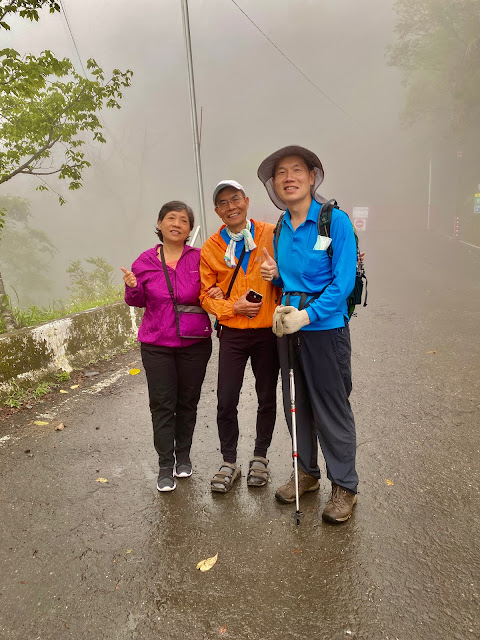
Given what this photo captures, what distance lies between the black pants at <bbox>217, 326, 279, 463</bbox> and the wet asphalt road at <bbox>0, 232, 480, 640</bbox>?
15.1 inches

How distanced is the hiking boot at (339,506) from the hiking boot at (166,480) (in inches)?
42.0

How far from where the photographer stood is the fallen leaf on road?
2.53 m

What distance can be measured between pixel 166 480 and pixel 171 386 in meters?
0.65

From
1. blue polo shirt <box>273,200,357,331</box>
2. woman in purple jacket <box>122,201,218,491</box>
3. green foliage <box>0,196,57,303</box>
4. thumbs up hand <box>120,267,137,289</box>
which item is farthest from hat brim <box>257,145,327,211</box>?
green foliage <box>0,196,57,303</box>

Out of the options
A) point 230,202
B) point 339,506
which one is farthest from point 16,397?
point 339,506

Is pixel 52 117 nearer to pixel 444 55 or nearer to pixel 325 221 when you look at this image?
pixel 325 221

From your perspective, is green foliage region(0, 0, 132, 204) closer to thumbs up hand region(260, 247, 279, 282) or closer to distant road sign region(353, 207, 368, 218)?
thumbs up hand region(260, 247, 279, 282)

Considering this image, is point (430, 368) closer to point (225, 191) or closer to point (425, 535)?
point (425, 535)

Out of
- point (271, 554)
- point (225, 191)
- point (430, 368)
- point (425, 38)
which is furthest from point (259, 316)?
point (425, 38)

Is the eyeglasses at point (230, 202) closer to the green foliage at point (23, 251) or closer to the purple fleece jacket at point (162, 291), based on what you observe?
the purple fleece jacket at point (162, 291)

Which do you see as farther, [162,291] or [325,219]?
[162,291]

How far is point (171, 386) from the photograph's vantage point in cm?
333

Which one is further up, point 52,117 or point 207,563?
point 52,117

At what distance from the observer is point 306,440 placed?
10.4 ft
